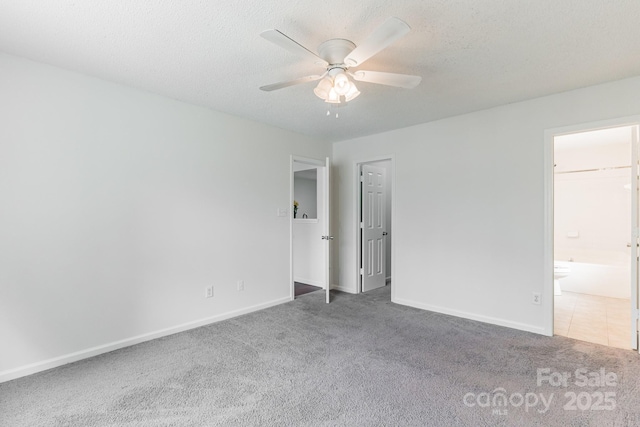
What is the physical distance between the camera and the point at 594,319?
11.4ft

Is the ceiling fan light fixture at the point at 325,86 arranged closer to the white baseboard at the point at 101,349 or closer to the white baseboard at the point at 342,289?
the white baseboard at the point at 101,349

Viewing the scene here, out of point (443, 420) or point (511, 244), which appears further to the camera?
point (511, 244)

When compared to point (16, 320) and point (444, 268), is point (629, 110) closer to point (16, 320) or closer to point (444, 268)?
point (444, 268)

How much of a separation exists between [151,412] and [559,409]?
2.51m

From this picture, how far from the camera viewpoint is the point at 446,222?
373cm

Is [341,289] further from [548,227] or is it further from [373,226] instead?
[548,227]

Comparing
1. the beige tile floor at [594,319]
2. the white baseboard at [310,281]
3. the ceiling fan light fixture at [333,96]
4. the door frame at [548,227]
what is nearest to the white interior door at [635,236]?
the beige tile floor at [594,319]

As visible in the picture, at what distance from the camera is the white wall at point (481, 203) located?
3039mm

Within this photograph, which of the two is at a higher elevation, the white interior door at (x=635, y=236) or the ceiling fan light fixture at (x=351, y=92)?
the ceiling fan light fixture at (x=351, y=92)

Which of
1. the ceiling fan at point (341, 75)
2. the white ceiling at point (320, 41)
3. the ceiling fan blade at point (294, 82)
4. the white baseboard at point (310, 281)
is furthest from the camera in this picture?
the white baseboard at point (310, 281)

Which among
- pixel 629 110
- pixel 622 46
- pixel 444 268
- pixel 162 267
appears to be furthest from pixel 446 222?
pixel 162 267

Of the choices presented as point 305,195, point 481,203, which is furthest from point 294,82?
point 305,195

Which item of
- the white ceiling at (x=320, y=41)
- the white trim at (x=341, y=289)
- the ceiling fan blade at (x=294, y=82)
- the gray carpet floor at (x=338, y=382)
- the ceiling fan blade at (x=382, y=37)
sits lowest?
the white trim at (x=341, y=289)

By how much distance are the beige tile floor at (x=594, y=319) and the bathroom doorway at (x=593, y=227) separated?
0.01 m
